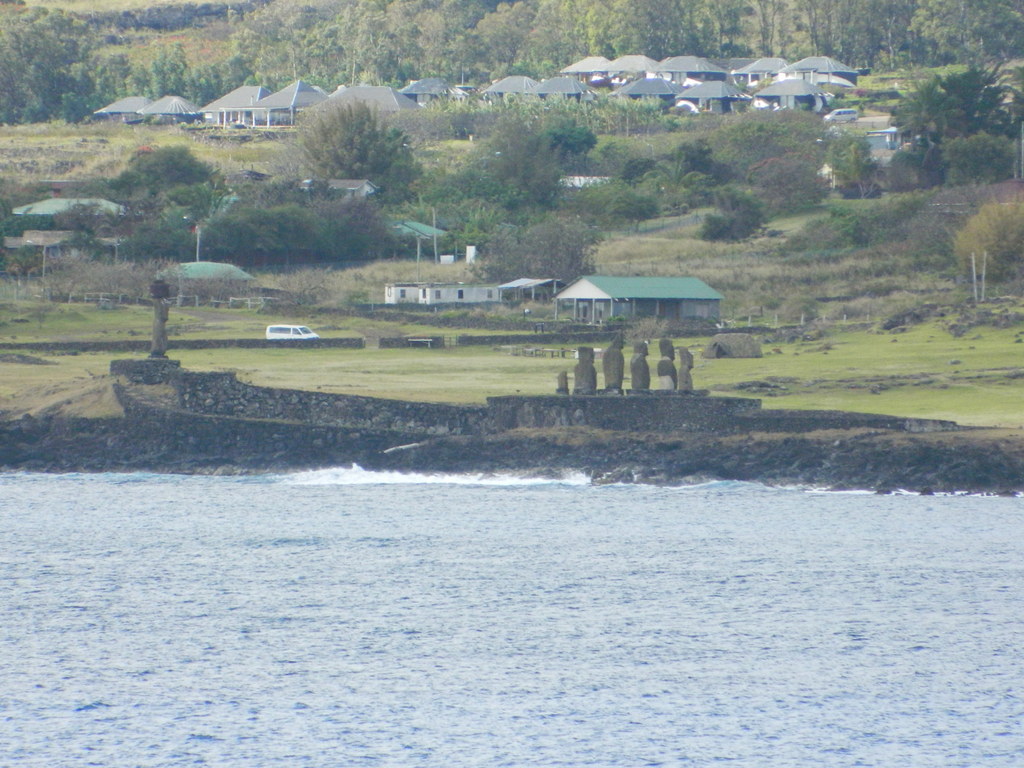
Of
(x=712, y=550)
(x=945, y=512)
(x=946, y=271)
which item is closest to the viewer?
(x=712, y=550)

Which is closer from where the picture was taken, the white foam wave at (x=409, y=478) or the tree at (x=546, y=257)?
the white foam wave at (x=409, y=478)

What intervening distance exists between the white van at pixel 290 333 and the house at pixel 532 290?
827 inches

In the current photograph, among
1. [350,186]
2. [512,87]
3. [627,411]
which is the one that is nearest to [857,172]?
[350,186]

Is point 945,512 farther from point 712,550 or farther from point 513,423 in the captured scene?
point 513,423

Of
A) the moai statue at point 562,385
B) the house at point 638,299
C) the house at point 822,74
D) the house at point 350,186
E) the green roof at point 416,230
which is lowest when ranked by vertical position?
the moai statue at point 562,385

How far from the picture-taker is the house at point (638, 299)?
86.7 meters

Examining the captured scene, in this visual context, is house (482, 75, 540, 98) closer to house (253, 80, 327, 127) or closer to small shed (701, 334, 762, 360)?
house (253, 80, 327, 127)

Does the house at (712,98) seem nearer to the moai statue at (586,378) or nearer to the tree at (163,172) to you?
the tree at (163,172)

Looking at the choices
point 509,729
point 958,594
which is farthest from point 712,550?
point 509,729

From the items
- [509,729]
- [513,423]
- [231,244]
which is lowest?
[509,729]

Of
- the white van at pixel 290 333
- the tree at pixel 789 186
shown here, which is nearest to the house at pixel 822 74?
the tree at pixel 789 186

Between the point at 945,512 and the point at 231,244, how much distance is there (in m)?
65.6

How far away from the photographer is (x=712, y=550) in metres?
40.6

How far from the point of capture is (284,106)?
182 meters
